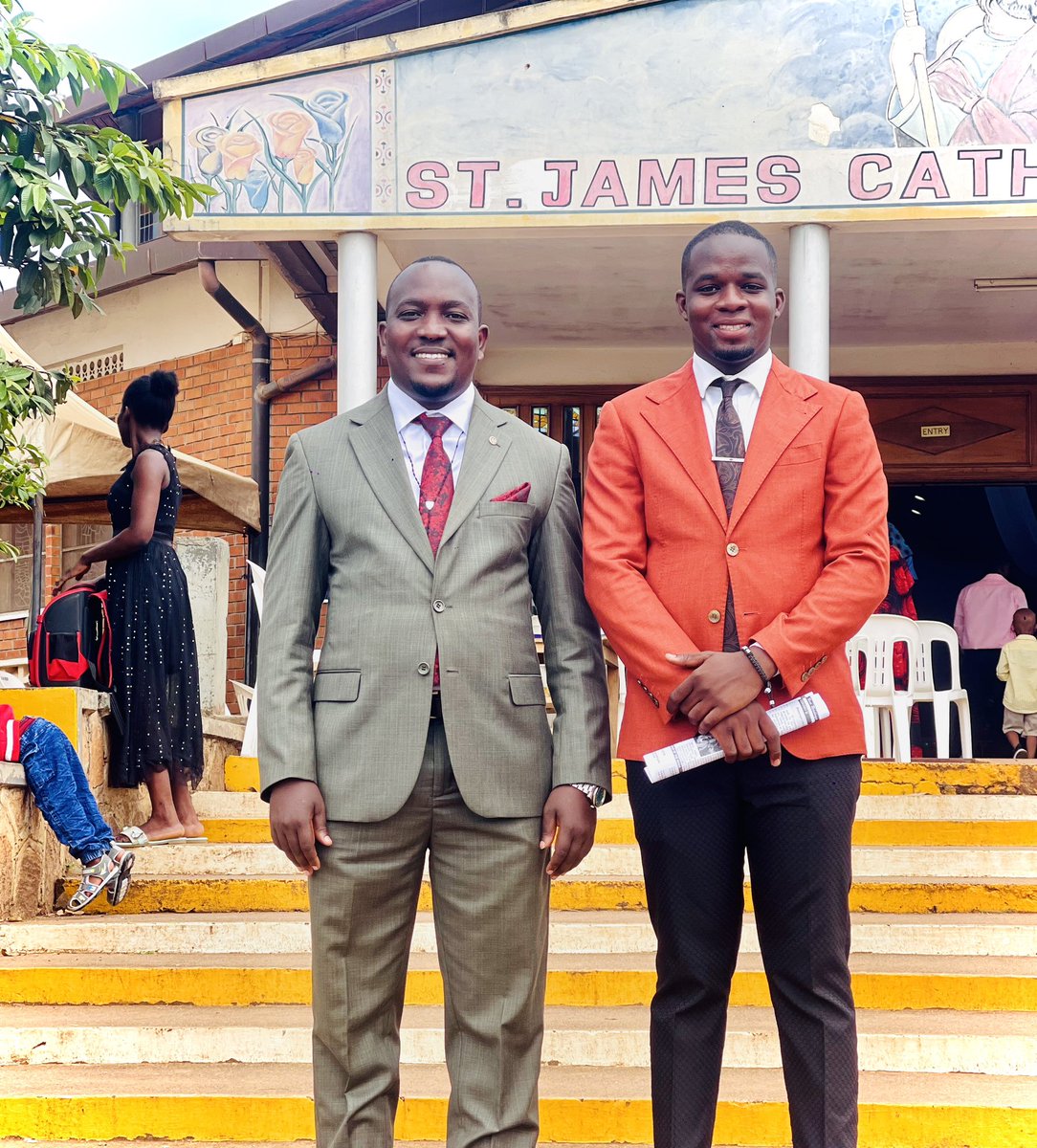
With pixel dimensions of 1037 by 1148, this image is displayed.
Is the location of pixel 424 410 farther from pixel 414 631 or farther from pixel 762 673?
pixel 762 673

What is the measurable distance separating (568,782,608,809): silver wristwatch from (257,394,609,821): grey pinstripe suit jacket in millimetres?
17

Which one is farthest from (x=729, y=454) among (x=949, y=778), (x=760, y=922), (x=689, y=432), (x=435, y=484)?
(x=949, y=778)

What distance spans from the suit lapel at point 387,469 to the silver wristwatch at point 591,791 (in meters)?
0.51

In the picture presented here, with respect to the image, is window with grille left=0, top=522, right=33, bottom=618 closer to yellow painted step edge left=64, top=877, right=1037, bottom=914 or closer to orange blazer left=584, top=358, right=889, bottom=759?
yellow painted step edge left=64, top=877, right=1037, bottom=914

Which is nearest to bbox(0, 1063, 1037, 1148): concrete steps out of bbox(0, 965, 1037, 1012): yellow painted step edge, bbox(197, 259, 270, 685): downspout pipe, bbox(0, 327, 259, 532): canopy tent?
bbox(0, 965, 1037, 1012): yellow painted step edge

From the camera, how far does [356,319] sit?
25.0 ft

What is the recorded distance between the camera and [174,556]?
6.27 metres

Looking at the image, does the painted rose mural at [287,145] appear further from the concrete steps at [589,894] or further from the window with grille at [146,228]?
the window with grille at [146,228]

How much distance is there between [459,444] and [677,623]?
58cm

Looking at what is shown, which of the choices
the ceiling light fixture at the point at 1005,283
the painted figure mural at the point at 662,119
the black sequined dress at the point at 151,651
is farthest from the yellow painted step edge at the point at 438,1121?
the ceiling light fixture at the point at 1005,283

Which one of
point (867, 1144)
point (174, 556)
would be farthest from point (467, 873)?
point (174, 556)

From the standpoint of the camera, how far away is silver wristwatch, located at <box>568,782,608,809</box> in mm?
2879

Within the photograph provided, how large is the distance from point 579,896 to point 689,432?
2646 mm

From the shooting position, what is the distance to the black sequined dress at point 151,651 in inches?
238
